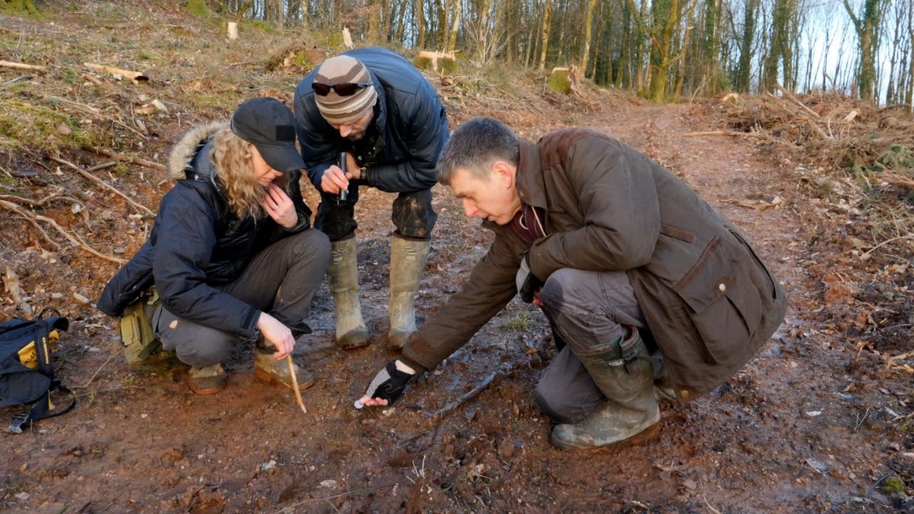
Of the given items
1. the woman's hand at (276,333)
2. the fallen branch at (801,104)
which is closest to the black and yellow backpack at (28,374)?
the woman's hand at (276,333)

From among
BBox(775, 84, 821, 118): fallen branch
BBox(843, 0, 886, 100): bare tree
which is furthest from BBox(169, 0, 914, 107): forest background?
BBox(775, 84, 821, 118): fallen branch

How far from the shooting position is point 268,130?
250cm

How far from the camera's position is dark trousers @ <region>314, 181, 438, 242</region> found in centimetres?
345

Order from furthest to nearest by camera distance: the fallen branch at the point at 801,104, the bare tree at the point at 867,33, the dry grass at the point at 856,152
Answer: the bare tree at the point at 867,33, the fallen branch at the point at 801,104, the dry grass at the point at 856,152

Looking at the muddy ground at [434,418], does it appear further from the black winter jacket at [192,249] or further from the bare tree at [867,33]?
the bare tree at [867,33]

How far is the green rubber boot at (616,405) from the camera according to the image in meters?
2.37

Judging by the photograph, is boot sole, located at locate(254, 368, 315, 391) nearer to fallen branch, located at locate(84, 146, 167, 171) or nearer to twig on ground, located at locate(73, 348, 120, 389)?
twig on ground, located at locate(73, 348, 120, 389)

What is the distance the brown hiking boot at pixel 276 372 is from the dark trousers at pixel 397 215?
2.59 ft

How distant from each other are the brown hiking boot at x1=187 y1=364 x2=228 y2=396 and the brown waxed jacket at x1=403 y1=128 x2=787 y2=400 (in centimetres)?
166

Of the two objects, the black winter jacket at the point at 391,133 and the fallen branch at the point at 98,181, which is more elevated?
the black winter jacket at the point at 391,133

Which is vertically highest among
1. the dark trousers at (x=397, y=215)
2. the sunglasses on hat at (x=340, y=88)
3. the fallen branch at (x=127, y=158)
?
the sunglasses on hat at (x=340, y=88)

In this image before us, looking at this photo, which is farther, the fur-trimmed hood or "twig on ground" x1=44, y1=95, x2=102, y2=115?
"twig on ground" x1=44, y1=95, x2=102, y2=115

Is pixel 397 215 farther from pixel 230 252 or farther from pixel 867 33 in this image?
pixel 867 33

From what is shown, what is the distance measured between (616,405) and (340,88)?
1.88 m
